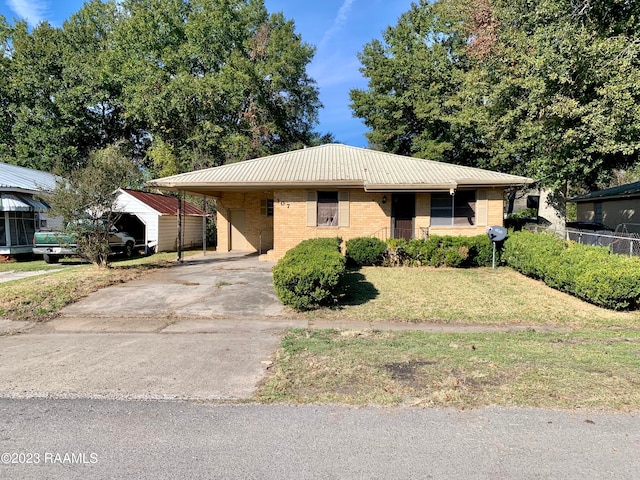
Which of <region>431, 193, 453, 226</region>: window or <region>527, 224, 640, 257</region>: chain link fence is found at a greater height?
<region>431, 193, 453, 226</region>: window

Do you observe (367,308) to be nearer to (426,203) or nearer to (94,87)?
(426,203)

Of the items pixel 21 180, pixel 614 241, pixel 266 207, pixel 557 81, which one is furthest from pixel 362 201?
pixel 21 180

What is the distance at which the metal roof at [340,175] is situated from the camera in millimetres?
14375

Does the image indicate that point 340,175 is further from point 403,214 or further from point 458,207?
point 458,207

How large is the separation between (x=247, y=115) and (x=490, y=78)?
743 inches

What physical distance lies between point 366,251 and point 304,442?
1031 centimetres

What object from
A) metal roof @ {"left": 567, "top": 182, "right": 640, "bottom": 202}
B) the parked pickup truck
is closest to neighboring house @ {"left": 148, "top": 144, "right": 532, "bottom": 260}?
the parked pickup truck

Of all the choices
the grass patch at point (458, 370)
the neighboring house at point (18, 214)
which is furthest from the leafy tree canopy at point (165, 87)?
the grass patch at point (458, 370)

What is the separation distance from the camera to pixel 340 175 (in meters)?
15.2

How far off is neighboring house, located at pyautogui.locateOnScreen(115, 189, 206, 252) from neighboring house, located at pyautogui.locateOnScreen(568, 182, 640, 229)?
75.6 ft

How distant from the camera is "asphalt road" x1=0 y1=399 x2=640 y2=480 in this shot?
2727 millimetres

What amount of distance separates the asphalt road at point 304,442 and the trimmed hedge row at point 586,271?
5.45 m

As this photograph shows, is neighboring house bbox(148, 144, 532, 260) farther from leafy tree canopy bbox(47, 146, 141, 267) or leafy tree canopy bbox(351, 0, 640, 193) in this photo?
leafy tree canopy bbox(47, 146, 141, 267)

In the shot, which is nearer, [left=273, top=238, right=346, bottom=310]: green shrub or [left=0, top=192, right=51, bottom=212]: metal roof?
[left=273, top=238, right=346, bottom=310]: green shrub
